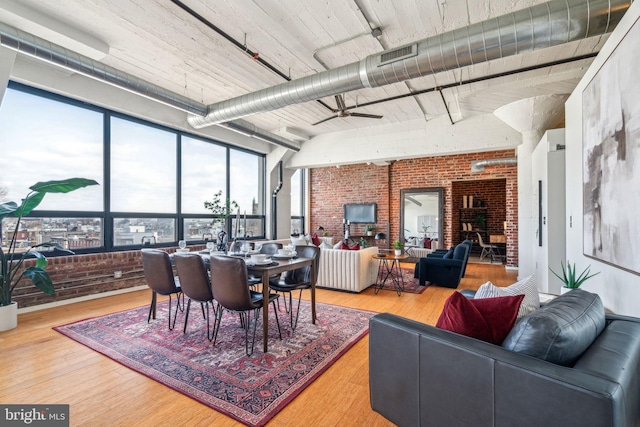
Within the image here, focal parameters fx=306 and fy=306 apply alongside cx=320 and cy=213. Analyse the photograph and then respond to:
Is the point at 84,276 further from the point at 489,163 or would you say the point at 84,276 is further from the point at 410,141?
the point at 489,163

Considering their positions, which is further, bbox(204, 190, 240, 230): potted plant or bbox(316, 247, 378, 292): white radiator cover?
bbox(204, 190, 240, 230): potted plant

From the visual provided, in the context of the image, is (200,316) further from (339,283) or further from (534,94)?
(534,94)

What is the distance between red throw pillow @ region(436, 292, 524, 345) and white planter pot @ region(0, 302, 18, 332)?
172 inches

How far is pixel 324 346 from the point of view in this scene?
286cm

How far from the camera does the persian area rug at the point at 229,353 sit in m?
2.08

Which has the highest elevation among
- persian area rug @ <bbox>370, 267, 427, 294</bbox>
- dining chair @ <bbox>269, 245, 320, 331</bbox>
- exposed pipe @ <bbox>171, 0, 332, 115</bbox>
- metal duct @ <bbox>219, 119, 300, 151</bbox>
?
exposed pipe @ <bbox>171, 0, 332, 115</bbox>

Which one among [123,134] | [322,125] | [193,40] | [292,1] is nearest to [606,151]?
[292,1]

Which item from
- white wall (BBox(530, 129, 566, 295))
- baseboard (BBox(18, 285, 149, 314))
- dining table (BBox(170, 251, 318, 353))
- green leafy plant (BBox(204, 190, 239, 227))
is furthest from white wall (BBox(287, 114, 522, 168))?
baseboard (BBox(18, 285, 149, 314))

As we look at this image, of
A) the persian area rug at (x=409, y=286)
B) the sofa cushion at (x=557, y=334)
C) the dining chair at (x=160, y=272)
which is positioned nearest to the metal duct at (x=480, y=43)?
the sofa cushion at (x=557, y=334)

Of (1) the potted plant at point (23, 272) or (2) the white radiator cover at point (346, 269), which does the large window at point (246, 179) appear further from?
(1) the potted plant at point (23, 272)

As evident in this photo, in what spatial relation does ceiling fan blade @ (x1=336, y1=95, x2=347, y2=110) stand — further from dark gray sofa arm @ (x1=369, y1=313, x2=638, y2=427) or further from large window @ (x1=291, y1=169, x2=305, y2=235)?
large window @ (x1=291, y1=169, x2=305, y2=235)

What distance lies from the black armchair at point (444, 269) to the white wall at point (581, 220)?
216 cm

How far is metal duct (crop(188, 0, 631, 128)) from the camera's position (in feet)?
7.70

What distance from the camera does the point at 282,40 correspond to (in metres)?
3.56
